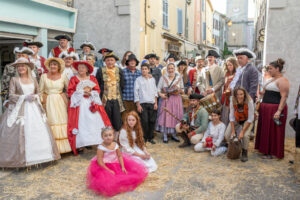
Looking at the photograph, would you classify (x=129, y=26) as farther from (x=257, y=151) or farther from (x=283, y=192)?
(x=283, y=192)

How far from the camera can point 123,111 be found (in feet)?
19.3

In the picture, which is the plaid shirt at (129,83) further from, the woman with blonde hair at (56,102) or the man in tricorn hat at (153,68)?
the woman with blonde hair at (56,102)

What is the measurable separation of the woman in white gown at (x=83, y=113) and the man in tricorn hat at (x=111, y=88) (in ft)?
1.23

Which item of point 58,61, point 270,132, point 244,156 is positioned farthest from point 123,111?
point 270,132

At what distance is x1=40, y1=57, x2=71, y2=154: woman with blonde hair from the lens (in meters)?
4.93

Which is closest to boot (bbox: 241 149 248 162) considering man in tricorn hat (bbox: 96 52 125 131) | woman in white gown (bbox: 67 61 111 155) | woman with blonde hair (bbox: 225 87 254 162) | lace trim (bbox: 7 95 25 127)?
woman with blonde hair (bbox: 225 87 254 162)

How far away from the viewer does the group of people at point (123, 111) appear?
424 cm

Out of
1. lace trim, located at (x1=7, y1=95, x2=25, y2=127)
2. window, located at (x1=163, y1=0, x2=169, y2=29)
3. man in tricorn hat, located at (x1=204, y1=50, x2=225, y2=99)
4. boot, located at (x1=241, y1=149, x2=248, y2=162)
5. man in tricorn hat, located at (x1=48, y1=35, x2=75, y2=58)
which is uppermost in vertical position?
window, located at (x1=163, y1=0, x2=169, y2=29)

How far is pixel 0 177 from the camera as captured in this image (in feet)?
13.6

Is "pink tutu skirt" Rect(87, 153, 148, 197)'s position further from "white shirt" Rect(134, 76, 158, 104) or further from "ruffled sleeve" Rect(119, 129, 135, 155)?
"white shirt" Rect(134, 76, 158, 104)

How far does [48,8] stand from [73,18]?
2.93 feet

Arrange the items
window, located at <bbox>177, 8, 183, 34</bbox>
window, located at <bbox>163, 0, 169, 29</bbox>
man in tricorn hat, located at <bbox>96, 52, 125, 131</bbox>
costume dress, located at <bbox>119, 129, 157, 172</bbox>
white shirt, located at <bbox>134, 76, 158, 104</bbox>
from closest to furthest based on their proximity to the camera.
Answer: costume dress, located at <bbox>119, 129, 157, 172</bbox>
man in tricorn hat, located at <bbox>96, 52, 125, 131</bbox>
white shirt, located at <bbox>134, 76, 158, 104</bbox>
window, located at <bbox>163, 0, 169, 29</bbox>
window, located at <bbox>177, 8, 183, 34</bbox>

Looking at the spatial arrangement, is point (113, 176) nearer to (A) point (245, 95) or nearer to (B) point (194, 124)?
(B) point (194, 124)

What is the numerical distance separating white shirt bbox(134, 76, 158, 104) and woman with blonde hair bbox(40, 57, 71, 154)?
146cm
